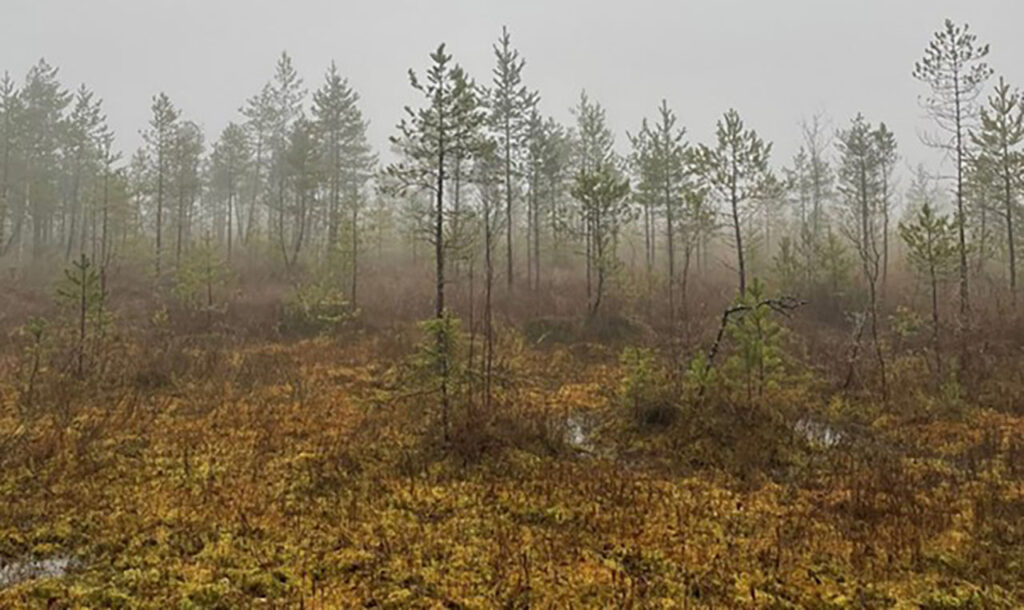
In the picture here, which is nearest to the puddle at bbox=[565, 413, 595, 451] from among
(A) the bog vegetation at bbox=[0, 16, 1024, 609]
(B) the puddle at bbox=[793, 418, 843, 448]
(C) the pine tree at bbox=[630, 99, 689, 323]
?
(A) the bog vegetation at bbox=[0, 16, 1024, 609]

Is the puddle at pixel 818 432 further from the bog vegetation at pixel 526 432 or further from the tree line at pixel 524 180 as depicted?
the tree line at pixel 524 180

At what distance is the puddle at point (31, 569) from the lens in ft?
16.3

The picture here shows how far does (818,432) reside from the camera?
10.2 metres

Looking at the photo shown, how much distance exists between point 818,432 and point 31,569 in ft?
35.7

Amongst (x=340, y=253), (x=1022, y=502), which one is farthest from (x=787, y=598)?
(x=340, y=253)

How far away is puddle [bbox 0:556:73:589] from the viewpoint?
4969mm

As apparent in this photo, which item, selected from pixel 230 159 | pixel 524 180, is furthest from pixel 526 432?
pixel 230 159

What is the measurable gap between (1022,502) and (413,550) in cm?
684

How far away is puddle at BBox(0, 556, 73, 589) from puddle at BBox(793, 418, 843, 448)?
9.80 meters

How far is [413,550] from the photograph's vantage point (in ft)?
18.4

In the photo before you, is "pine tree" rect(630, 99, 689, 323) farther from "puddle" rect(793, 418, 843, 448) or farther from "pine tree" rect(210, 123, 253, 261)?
"pine tree" rect(210, 123, 253, 261)

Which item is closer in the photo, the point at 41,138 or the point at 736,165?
the point at 736,165

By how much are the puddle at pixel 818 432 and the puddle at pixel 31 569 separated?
386 inches

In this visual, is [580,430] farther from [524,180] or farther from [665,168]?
[524,180]
